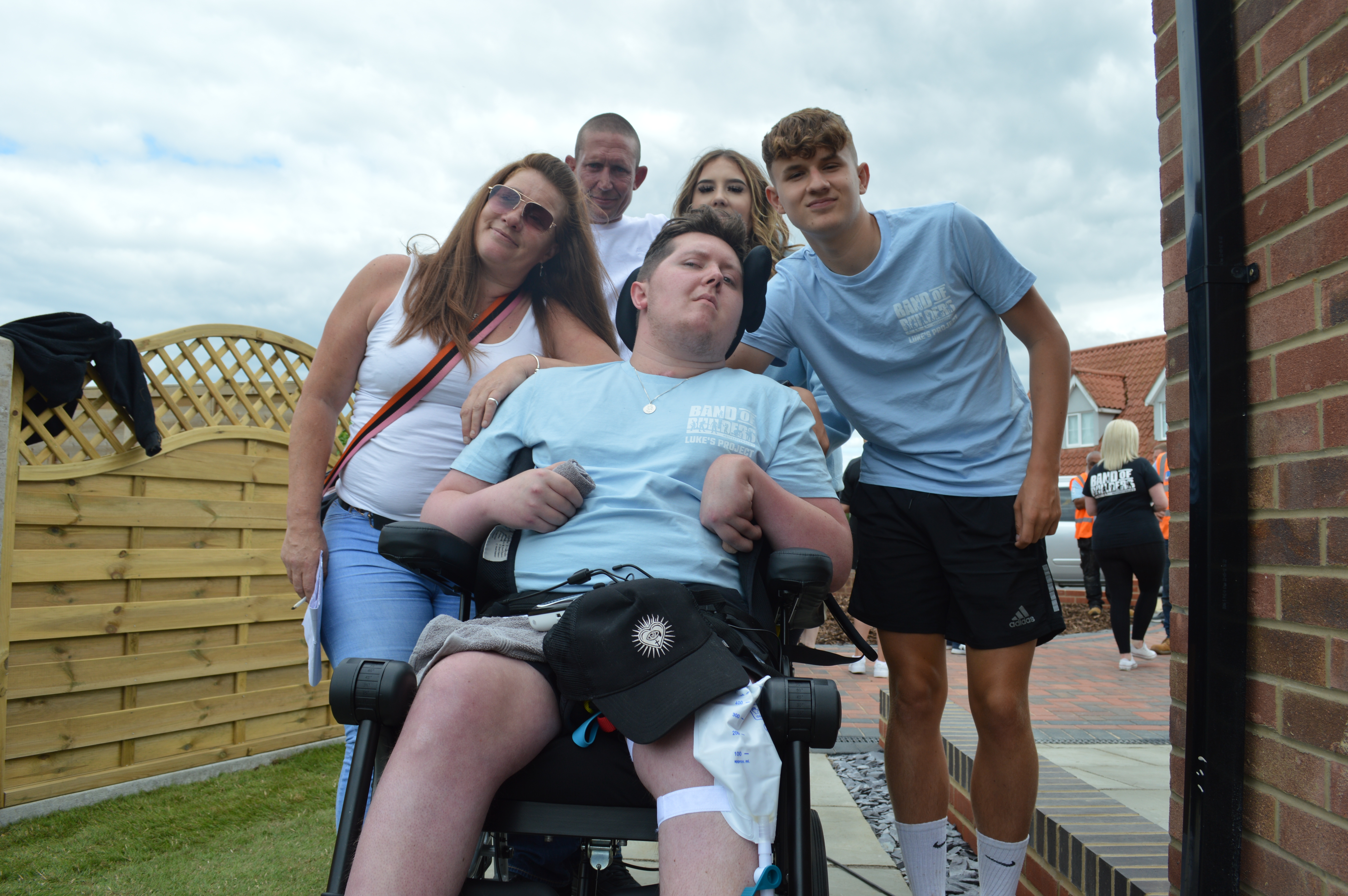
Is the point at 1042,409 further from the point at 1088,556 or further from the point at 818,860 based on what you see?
the point at 1088,556

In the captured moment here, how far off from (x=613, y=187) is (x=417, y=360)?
136 centimetres

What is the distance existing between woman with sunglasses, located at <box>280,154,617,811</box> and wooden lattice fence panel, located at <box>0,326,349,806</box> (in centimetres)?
211

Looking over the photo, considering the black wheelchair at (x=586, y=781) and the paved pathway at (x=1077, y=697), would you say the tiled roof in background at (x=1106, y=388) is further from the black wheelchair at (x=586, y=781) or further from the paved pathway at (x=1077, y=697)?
the black wheelchair at (x=586, y=781)

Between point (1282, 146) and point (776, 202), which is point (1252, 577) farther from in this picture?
point (776, 202)

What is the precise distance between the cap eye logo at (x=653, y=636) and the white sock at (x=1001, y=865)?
3.90 ft

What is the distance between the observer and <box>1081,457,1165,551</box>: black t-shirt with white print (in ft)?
20.0

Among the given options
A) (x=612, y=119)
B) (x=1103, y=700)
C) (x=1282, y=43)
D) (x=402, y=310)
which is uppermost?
(x=612, y=119)

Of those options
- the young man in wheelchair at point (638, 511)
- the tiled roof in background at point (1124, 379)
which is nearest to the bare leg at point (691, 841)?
the young man in wheelchair at point (638, 511)

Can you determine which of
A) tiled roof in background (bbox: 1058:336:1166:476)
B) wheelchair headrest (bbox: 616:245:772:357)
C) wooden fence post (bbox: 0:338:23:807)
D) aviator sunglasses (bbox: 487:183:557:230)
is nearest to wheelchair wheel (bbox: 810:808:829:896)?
wheelchair headrest (bbox: 616:245:772:357)

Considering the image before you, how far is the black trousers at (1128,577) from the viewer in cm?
608

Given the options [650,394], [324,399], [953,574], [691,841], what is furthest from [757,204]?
[691,841]

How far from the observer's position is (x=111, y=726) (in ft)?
11.7

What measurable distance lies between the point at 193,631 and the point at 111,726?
1.63 feet

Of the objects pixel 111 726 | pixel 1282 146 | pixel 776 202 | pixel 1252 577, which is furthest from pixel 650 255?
pixel 111 726
